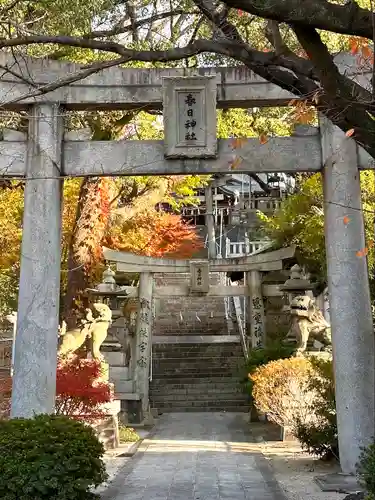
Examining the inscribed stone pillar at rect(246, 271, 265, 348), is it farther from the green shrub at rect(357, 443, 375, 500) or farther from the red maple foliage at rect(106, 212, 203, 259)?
the green shrub at rect(357, 443, 375, 500)

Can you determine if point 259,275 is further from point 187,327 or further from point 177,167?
point 177,167

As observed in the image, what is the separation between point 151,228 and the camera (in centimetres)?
2153

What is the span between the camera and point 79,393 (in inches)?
420

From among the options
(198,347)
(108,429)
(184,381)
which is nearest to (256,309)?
(184,381)

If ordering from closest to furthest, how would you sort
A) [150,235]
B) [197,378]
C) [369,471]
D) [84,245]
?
[369,471]
[84,245]
[197,378]
[150,235]

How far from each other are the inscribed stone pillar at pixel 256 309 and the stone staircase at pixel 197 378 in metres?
1.59

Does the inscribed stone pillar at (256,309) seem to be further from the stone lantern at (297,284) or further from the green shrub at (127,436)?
the green shrub at (127,436)

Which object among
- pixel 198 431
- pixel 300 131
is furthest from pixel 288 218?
pixel 300 131

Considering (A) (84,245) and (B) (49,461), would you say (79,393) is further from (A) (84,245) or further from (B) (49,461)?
(A) (84,245)

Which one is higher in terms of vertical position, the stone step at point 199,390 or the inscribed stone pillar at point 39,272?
the inscribed stone pillar at point 39,272

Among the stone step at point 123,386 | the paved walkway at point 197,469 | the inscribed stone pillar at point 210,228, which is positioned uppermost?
the inscribed stone pillar at point 210,228

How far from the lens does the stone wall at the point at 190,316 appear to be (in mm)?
25062

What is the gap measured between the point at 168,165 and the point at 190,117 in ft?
2.36

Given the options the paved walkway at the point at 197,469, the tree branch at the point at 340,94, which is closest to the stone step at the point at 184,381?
the paved walkway at the point at 197,469
